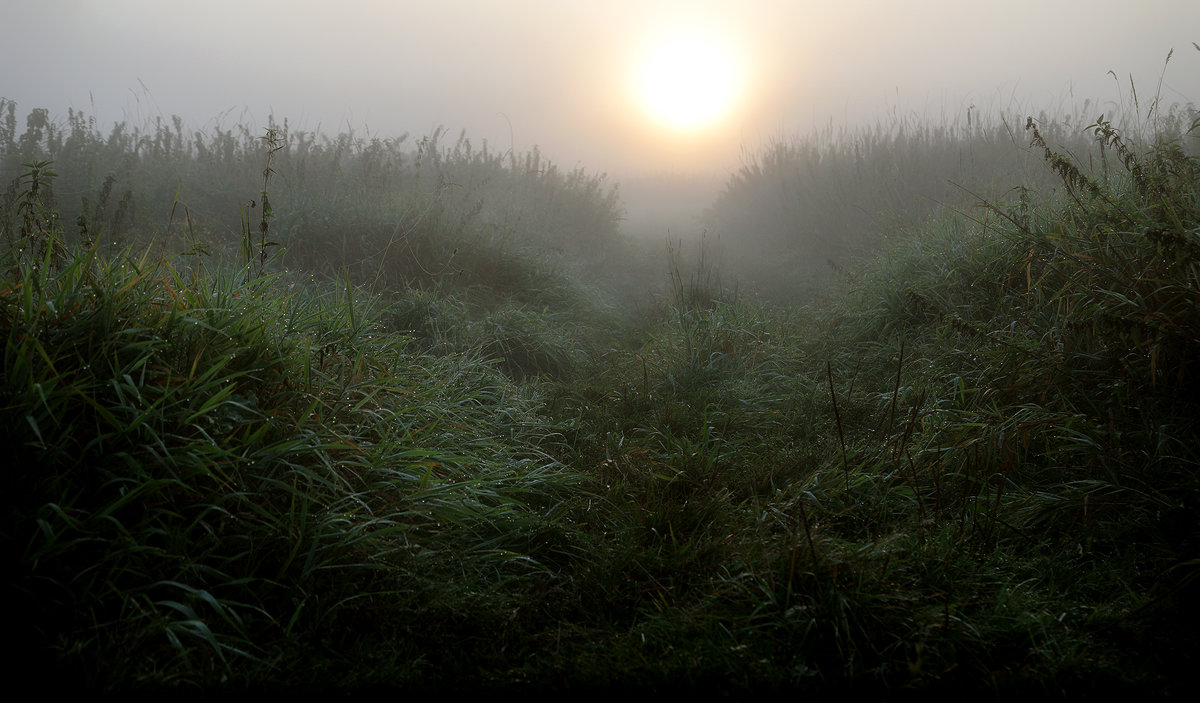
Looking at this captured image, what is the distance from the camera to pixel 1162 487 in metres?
1.80

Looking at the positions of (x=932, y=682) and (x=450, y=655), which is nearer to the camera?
(x=932, y=682)

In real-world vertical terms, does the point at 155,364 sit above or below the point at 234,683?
above

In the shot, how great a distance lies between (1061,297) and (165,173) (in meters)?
6.68

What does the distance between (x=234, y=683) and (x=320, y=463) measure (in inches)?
24.9

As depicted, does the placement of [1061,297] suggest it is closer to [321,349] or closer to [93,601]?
[321,349]

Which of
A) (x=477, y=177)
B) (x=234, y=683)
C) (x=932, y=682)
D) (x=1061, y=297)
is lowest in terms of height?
(x=234, y=683)

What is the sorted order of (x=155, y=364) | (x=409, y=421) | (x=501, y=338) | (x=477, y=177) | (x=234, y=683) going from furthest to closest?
(x=477, y=177)
(x=501, y=338)
(x=409, y=421)
(x=155, y=364)
(x=234, y=683)

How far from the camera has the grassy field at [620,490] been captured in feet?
4.18

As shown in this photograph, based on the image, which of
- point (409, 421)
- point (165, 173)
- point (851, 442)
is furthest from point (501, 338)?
point (165, 173)

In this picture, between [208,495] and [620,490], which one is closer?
[208,495]

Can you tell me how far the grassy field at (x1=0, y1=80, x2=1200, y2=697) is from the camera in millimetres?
1273

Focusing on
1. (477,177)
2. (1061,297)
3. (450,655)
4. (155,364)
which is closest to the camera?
(450,655)

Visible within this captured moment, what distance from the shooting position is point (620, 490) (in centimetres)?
214

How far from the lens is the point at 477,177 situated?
8.24 meters
